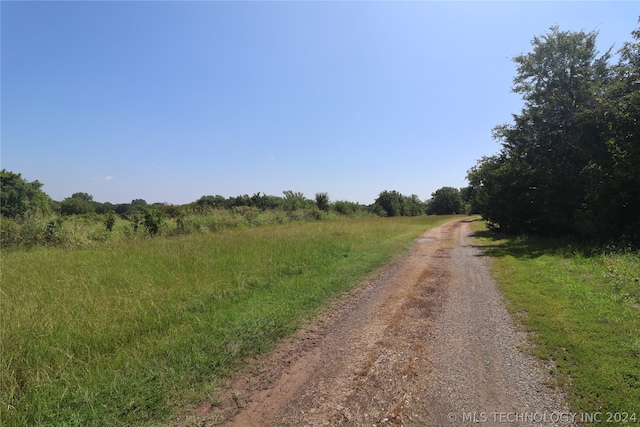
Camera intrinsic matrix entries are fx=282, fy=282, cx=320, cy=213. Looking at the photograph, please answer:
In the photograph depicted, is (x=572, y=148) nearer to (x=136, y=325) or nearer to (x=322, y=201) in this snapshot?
(x=136, y=325)

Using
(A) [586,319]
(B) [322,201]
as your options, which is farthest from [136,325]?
(B) [322,201]

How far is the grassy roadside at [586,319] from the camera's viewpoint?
2871mm

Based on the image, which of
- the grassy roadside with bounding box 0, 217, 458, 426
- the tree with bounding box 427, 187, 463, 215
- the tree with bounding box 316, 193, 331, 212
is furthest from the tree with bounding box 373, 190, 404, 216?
the grassy roadside with bounding box 0, 217, 458, 426

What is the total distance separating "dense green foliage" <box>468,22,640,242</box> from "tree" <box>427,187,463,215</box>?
76.4 metres

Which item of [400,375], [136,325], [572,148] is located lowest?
[400,375]

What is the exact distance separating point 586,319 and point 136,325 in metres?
7.25

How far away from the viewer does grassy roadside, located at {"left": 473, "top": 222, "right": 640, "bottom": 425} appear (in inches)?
113

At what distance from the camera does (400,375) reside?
10.9 feet

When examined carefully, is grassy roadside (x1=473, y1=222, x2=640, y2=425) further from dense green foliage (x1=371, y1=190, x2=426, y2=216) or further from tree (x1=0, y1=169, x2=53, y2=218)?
dense green foliage (x1=371, y1=190, x2=426, y2=216)

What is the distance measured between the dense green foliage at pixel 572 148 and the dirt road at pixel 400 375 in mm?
9477

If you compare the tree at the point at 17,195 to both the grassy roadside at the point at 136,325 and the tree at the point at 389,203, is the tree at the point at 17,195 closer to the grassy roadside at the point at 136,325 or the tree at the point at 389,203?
the grassy roadside at the point at 136,325

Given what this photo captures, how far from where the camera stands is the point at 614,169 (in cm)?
1053

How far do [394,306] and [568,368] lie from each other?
2.72 m

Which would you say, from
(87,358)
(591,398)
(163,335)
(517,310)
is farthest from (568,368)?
(87,358)
